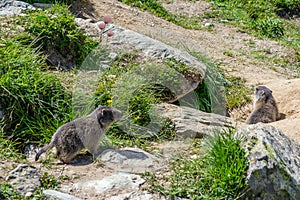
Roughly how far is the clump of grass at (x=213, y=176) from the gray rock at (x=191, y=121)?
137 cm

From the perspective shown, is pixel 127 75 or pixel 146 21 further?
pixel 146 21

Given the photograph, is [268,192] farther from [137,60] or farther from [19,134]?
[137,60]

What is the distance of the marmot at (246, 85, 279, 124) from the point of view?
358 inches

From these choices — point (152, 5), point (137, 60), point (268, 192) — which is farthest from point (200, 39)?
point (268, 192)

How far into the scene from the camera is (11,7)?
9445 mm

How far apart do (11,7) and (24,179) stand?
15.4ft

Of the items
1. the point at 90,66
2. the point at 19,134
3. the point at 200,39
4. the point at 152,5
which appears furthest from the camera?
the point at 152,5

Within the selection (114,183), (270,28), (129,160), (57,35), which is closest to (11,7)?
(57,35)

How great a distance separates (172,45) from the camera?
417 inches

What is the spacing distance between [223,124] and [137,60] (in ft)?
6.75

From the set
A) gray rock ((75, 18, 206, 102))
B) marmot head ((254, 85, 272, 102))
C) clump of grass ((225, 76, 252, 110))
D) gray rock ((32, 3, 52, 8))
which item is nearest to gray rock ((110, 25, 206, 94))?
gray rock ((75, 18, 206, 102))

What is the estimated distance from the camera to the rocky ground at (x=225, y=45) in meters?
9.84

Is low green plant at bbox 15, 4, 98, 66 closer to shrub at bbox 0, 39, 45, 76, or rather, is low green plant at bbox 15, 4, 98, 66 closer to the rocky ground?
shrub at bbox 0, 39, 45, 76

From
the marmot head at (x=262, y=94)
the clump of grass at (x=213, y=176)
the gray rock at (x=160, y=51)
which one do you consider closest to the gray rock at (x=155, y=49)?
the gray rock at (x=160, y=51)
